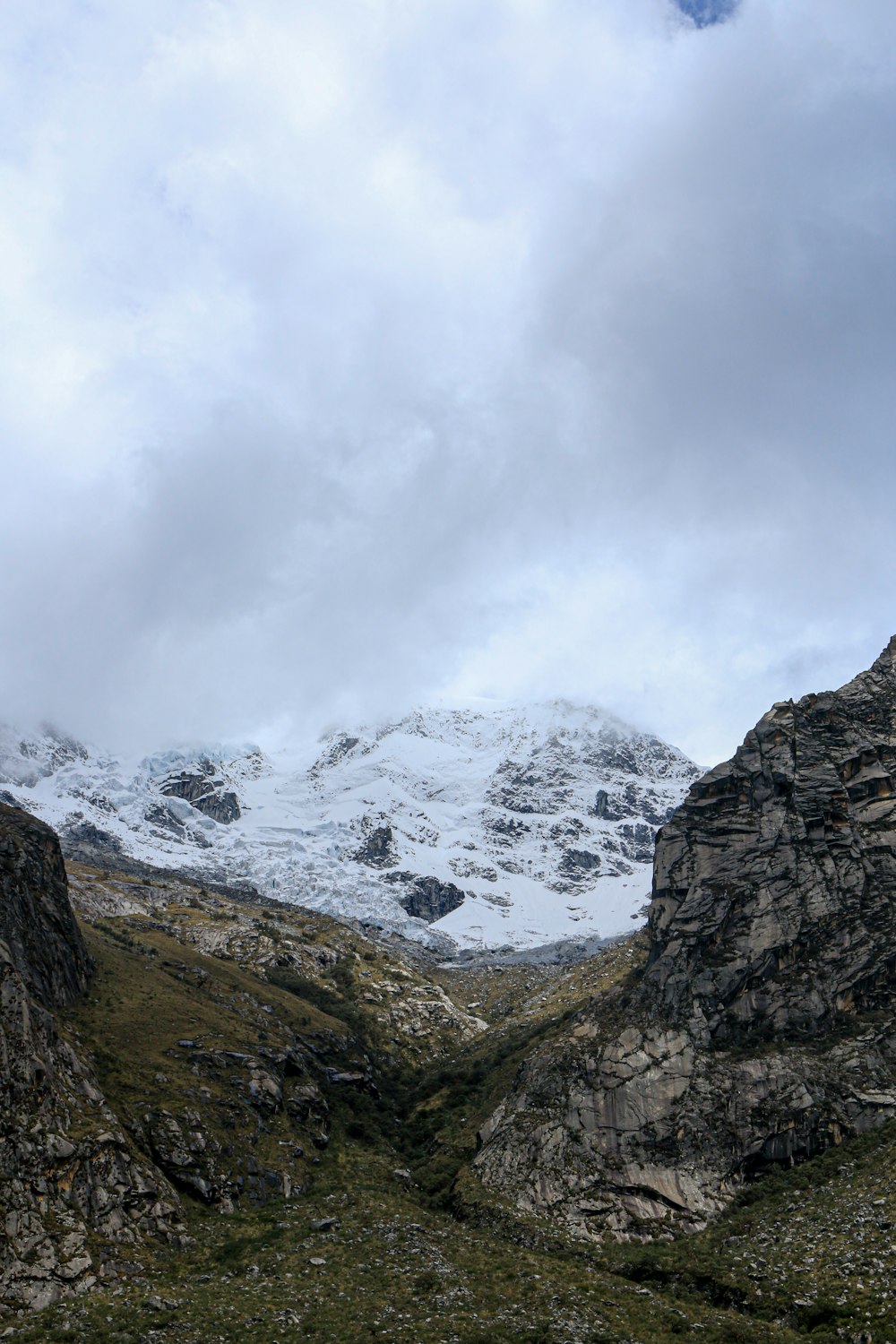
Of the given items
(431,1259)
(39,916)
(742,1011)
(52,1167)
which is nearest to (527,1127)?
(431,1259)

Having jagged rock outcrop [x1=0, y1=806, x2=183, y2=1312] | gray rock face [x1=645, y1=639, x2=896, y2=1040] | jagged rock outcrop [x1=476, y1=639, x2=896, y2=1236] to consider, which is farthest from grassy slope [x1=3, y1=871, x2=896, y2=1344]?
gray rock face [x1=645, y1=639, x2=896, y2=1040]

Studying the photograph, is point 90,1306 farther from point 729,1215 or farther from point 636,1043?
point 636,1043

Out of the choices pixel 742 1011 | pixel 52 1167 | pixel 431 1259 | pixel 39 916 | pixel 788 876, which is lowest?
pixel 431 1259

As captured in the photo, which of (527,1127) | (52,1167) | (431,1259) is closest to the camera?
(52,1167)

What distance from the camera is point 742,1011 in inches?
2403

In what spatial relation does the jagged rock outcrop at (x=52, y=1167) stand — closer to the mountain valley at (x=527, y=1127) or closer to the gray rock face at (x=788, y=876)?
the mountain valley at (x=527, y=1127)

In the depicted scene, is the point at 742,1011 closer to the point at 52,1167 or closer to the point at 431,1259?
the point at 431,1259

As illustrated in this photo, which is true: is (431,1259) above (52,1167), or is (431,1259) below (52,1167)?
below

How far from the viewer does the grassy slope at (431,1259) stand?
114ft

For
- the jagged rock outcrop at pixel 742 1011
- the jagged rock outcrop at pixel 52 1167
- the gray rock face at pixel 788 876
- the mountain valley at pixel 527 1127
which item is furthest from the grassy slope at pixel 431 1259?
the gray rock face at pixel 788 876

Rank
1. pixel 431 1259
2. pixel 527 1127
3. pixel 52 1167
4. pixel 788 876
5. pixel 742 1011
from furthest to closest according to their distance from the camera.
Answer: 1. pixel 788 876
2. pixel 742 1011
3. pixel 527 1127
4. pixel 431 1259
5. pixel 52 1167

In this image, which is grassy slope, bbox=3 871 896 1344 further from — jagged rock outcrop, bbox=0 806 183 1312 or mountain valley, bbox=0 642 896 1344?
jagged rock outcrop, bbox=0 806 183 1312

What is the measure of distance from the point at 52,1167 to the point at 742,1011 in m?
47.7

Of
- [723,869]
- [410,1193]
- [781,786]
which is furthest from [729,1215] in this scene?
[781,786]
